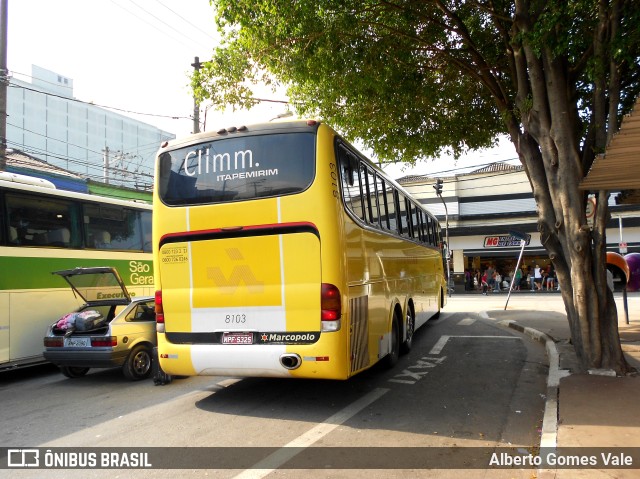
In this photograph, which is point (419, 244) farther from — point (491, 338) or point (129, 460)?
point (129, 460)

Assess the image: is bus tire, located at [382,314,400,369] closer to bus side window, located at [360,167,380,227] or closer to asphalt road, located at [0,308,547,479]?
asphalt road, located at [0,308,547,479]

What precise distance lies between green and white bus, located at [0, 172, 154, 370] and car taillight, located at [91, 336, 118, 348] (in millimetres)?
1930

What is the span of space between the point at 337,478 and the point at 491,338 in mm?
8632

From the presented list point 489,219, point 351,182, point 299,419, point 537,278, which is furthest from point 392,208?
point 489,219

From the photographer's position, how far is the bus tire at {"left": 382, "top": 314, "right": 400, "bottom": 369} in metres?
8.13

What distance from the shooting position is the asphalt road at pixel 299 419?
4367mm

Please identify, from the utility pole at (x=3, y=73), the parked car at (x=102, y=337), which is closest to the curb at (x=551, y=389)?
the parked car at (x=102, y=337)

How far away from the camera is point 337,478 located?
4023 mm

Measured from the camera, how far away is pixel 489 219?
32312 millimetres

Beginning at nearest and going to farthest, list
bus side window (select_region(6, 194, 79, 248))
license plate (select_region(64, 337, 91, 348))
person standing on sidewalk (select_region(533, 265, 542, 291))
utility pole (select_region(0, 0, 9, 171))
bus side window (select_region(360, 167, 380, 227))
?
1. bus side window (select_region(360, 167, 380, 227))
2. license plate (select_region(64, 337, 91, 348))
3. bus side window (select_region(6, 194, 79, 248))
4. utility pole (select_region(0, 0, 9, 171))
5. person standing on sidewalk (select_region(533, 265, 542, 291))

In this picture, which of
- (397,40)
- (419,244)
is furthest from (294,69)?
(419,244)

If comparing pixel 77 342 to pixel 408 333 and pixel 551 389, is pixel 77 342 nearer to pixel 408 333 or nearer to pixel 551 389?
pixel 408 333

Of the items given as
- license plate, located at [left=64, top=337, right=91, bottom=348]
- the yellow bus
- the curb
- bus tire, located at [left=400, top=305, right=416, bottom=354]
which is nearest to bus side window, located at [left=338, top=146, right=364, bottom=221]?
the yellow bus

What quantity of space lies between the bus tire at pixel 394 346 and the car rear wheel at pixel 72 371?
5579 millimetres
